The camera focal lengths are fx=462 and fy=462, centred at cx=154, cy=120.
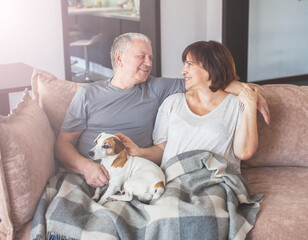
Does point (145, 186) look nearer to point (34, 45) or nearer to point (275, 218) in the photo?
point (275, 218)

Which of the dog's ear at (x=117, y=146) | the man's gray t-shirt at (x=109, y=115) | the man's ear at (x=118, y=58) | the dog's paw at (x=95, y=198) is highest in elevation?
the man's ear at (x=118, y=58)

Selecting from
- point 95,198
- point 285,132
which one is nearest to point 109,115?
point 95,198

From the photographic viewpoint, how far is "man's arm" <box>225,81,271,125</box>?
1965 millimetres

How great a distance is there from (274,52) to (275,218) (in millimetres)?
4439

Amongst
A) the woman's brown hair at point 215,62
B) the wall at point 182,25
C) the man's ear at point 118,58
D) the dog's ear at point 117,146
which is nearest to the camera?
the dog's ear at point 117,146

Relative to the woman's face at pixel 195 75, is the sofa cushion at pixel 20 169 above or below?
below

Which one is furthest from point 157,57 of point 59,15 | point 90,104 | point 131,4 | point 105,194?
point 105,194

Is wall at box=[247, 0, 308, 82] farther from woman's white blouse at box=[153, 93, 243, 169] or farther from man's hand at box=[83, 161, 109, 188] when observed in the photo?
man's hand at box=[83, 161, 109, 188]

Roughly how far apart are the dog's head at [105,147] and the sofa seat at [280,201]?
60 centimetres

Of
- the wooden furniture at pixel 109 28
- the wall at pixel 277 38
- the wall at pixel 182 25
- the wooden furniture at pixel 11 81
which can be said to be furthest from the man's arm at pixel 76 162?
the wall at pixel 277 38

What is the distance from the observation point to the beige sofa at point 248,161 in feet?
5.41

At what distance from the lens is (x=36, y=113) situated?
1988 mm

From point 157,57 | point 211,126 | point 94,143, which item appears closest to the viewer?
point 211,126

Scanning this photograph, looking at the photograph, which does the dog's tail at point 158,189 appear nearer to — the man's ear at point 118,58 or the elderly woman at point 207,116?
the elderly woman at point 207,116
